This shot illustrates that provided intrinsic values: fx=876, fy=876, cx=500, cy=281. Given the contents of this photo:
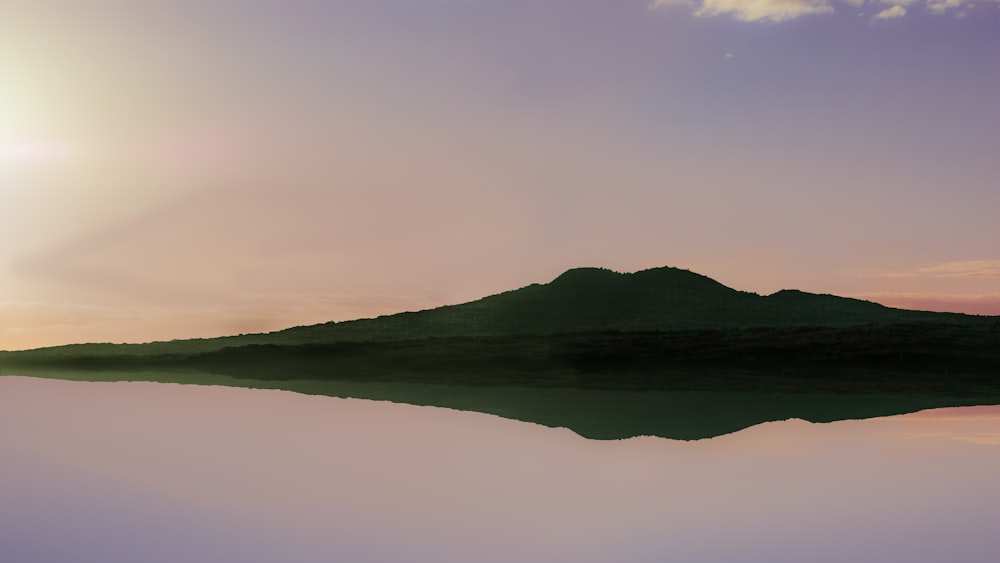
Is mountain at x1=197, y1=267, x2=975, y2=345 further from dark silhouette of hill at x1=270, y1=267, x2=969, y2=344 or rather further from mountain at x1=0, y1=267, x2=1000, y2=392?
mountain at x1=0, y1=267, x2=1000, y2=392

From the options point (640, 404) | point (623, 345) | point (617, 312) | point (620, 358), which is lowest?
point (640, 404)

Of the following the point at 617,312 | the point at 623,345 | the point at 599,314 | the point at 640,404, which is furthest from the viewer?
the point at 617,312

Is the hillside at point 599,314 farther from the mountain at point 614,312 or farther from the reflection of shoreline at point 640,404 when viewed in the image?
the reflection of shoreline at point 640,404

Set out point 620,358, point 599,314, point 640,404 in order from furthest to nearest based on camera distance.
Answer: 1. point 599,314
2. point 620,358
3. point 640,404

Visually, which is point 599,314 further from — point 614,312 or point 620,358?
point 620,358

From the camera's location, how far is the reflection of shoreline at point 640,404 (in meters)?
26.3

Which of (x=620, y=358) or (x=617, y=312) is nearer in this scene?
(x=620, y=358)

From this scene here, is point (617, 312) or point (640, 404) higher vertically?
point (617, 312)

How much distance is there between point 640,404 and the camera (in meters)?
34.2

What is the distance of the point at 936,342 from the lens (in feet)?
220

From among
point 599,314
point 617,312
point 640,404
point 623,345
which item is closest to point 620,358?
point 623,345

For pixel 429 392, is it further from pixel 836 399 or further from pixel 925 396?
pixel 925 396

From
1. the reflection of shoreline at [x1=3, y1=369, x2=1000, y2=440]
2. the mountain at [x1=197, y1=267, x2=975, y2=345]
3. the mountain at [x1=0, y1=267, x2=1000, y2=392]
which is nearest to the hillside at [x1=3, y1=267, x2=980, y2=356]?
the mountain at [x1=197, y1=267, x2=975, y2=345]

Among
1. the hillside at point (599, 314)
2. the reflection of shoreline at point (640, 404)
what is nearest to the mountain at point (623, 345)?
the hillside at point (599, 314)
